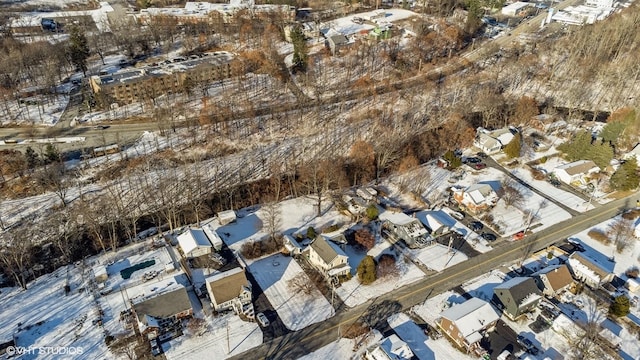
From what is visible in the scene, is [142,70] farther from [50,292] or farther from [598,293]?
[598,293]

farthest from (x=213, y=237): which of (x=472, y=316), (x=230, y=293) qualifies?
(x=472, y=316)

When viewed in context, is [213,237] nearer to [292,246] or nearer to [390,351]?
[292,246]

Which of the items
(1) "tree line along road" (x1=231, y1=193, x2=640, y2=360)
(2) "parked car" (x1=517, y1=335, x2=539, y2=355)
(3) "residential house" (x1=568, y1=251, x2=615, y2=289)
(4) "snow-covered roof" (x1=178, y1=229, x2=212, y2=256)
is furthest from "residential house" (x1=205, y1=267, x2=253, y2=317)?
(3) "residential house" (x1=568, y1=251, x2=615, y2=289)

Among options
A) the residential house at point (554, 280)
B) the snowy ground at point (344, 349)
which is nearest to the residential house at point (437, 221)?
the residential house at point (554, 280)

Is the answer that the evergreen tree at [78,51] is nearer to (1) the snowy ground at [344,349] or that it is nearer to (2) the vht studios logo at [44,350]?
(2) the vht studios logo at [44,350]

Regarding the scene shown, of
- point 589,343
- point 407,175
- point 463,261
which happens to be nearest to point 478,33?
point 407,175

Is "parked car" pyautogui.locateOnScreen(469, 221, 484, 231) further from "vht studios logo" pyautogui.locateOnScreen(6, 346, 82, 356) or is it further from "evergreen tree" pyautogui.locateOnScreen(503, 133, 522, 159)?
"vht studios logo" pyautogui.locateOnScreen(6, 346, 82, 356)
